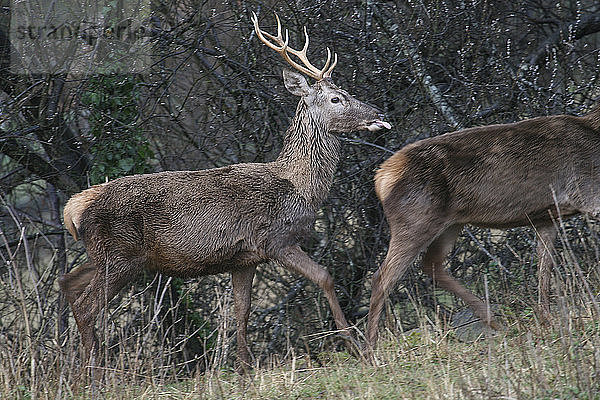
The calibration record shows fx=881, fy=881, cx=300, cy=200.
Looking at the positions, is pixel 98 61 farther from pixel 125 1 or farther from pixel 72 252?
pixel 72 252

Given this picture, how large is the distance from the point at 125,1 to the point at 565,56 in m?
4.53

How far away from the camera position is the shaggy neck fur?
24.0 ft

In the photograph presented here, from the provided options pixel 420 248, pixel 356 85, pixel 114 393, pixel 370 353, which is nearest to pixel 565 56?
pixel 356 85

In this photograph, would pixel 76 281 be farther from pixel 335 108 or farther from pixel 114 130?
pixel 335 108

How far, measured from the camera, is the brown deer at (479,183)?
6836 mm

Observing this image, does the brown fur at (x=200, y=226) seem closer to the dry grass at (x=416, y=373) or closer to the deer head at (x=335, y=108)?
the deer head at (x=335, y=108)

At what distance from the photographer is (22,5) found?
8.69 m

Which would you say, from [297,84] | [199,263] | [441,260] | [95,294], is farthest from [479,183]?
[95,294]

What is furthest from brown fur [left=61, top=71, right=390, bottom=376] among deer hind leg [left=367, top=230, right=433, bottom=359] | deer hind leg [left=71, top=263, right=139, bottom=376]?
deer hind leg [left=367, top=230, right=433, bottom=359]

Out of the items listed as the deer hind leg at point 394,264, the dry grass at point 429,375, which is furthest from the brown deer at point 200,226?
the dry grass at point 429,375

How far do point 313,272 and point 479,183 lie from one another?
147 cm

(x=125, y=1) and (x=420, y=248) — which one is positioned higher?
(x=125, y=1)

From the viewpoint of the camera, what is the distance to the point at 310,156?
7.43 metres

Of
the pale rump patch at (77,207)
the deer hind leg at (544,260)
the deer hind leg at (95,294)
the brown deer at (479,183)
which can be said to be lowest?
the deer hind leg at (544,260)
